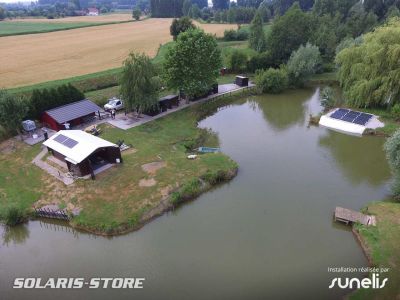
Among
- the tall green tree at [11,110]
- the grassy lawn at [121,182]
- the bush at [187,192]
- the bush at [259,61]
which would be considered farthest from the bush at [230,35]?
the bush at [187,192]

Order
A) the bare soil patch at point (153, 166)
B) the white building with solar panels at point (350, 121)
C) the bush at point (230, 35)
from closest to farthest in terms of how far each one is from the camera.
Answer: the bare soil patch at point (153, 166)
the white building with solar panels at point (350, 121)
the bush at point (230, 35)

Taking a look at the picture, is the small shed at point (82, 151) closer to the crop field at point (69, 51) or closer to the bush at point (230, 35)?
the crop field at point (69, 51)

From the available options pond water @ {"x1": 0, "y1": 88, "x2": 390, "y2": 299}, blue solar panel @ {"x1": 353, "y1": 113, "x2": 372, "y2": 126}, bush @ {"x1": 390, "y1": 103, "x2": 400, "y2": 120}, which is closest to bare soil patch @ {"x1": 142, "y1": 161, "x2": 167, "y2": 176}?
pond water @ {"x1": 0, "y1": 88, "x2": 390, "y2": 299}

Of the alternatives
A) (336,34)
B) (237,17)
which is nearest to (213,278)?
(336,34)

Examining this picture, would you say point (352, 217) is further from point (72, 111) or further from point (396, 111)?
point (72, 111)

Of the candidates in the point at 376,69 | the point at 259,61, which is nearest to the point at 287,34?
the point at 259,61

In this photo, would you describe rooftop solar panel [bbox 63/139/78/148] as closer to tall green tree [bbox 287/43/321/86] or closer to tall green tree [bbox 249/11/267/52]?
tall green tree [bbox 287/43/321/86]
